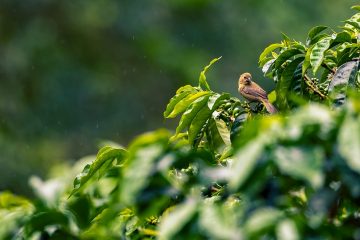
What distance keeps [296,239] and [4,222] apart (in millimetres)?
412

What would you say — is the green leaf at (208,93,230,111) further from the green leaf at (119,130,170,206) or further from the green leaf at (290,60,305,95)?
the green leaf at (119,130,170,206)

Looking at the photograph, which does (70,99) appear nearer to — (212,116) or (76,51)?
(76,51)

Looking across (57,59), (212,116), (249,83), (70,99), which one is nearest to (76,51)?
(57,59)

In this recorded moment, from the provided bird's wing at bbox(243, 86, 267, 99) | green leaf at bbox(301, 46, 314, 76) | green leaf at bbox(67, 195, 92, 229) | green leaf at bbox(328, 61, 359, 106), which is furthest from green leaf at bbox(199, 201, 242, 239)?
bird's wing at bbox(243, 86, 267, 99)

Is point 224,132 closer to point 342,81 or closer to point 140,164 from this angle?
point 342,81

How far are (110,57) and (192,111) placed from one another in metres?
13.0

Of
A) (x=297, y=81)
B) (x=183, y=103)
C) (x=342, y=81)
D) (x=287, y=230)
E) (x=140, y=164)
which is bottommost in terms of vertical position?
(x=287, y=230)

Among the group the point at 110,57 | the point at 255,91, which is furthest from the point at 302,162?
the point at 110,57

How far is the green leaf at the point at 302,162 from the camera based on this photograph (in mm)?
1103

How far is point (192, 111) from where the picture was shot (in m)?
2.06

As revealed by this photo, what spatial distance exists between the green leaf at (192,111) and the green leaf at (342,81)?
25cm

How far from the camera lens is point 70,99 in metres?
13.4

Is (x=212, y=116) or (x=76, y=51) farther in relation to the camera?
(x=76, y=51)

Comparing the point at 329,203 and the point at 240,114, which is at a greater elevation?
the point at 240,114
